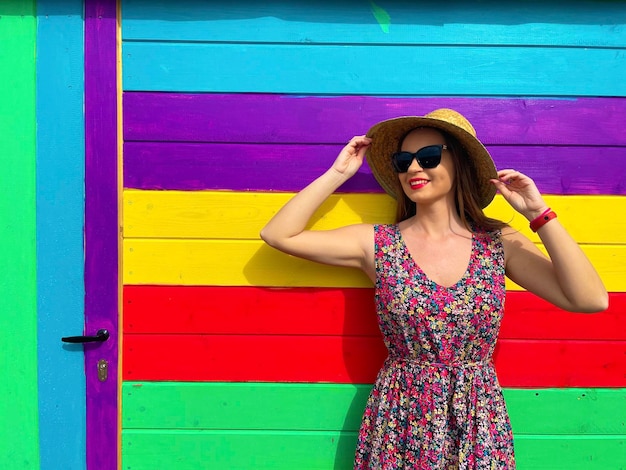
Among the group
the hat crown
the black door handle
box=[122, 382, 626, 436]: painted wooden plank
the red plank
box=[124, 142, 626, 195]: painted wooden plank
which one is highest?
the hat crown

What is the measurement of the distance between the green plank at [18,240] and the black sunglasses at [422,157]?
1292 millimetres

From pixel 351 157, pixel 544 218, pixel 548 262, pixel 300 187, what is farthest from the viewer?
pixel 300 187

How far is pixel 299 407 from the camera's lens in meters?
2.08

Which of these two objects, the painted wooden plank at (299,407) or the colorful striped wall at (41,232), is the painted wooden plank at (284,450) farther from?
the colorful striped wall at (41,232)

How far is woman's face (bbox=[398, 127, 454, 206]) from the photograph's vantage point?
1787 millimetres

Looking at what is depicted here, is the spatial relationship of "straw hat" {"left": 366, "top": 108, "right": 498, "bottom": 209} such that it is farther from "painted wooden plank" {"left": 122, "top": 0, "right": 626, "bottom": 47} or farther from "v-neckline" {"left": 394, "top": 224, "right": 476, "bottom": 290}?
"painted wooden plank" {"left": 122, "top": 0, "right": 626, "bottom": 47}

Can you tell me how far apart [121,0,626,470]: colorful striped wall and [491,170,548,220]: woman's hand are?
27 cm

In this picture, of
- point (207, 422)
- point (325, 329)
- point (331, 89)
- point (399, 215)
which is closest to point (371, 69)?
point (331, 89)

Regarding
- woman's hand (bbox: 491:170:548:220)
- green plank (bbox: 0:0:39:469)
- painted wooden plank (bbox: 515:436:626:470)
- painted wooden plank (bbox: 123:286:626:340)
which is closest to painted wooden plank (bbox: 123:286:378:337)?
painted wooden plank (bbox: 123:286:626:340)

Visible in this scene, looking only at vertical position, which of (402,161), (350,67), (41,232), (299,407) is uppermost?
(350,67)

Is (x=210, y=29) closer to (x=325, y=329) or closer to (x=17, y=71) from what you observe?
(x=17, y=71)

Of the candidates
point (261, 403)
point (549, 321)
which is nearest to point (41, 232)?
point (261, 403)

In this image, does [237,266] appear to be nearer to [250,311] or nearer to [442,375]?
[250,311]

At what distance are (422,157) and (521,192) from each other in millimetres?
332
